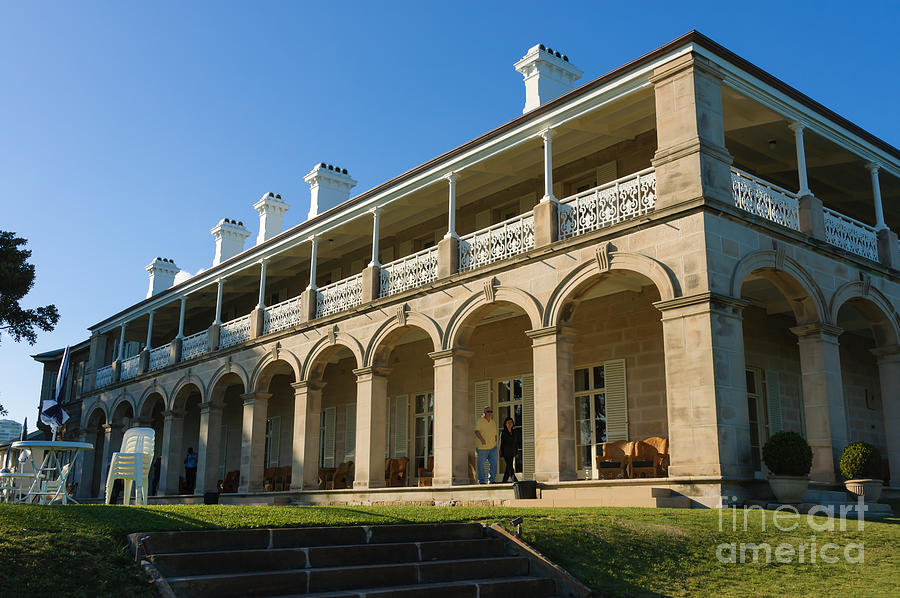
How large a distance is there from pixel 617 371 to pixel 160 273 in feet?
81.1

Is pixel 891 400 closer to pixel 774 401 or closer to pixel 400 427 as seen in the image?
pixel 774 401

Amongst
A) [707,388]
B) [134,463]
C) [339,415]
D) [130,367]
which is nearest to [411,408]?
[339,415]

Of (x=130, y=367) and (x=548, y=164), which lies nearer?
(x=548, y=164)

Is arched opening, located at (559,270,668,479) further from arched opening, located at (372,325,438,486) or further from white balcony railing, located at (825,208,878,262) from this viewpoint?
arched opening, located at (372,325,438,486)

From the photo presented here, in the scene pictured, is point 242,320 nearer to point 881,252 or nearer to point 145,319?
point 145,319

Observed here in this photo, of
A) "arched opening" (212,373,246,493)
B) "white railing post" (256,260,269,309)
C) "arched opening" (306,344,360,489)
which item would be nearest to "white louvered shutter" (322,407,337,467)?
"arched opening" (306,344,360,489)

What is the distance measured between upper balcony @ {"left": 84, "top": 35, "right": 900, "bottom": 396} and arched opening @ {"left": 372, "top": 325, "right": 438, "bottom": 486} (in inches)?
103

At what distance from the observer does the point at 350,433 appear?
922 inches

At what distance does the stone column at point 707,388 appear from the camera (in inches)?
450

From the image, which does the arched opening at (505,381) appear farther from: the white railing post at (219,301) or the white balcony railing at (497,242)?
the white railing post at (219,301)

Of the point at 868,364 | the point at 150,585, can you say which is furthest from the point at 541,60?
the point at 150,585

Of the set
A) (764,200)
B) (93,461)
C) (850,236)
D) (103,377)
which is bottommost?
(93,461)

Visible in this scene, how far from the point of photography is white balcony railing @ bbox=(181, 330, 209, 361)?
2538 centimetres

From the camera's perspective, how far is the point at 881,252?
51.2ft
